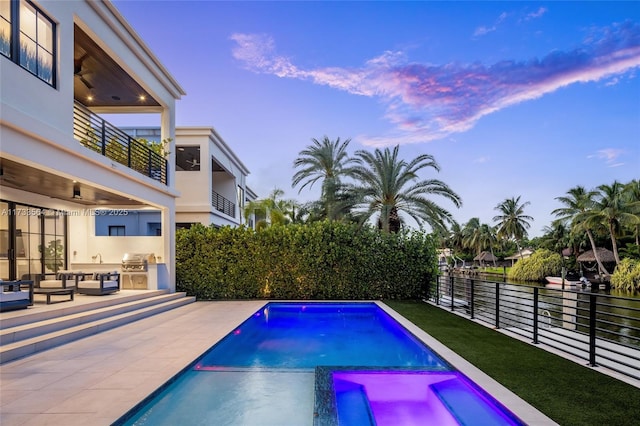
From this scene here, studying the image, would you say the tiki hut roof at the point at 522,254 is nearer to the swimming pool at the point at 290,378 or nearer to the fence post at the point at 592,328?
the swimming pool at the point at 290,378

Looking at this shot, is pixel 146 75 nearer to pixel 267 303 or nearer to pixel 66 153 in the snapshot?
pixel 66 153

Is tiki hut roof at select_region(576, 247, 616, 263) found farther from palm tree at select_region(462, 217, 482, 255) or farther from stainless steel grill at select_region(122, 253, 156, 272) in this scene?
stainless steel grill at select_region(122, 253, 156, 272)

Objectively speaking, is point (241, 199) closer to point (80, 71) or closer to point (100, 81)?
point (100, 81)

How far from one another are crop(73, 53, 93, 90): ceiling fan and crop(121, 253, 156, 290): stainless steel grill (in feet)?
18.4

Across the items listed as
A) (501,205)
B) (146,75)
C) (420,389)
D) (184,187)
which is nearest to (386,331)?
(420,389)

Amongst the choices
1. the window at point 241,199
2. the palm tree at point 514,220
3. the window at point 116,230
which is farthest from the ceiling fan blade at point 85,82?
the palm tree at point 514,220

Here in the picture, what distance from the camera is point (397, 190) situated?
15.1 m

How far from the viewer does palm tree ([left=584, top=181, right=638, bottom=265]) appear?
2889 centimetres

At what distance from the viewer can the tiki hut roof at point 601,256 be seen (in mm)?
31616

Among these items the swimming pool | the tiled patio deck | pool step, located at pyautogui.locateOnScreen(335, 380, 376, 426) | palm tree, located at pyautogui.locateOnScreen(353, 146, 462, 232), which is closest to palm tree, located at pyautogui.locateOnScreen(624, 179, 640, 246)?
palm tree, located at pyautogui.locateOnScreen(353, 146, 462, 232)

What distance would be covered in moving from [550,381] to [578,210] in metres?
37.4

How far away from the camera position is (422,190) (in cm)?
1506

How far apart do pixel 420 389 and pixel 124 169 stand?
922cm

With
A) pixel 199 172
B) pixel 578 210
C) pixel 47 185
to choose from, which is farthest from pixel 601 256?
pixel 47 185
